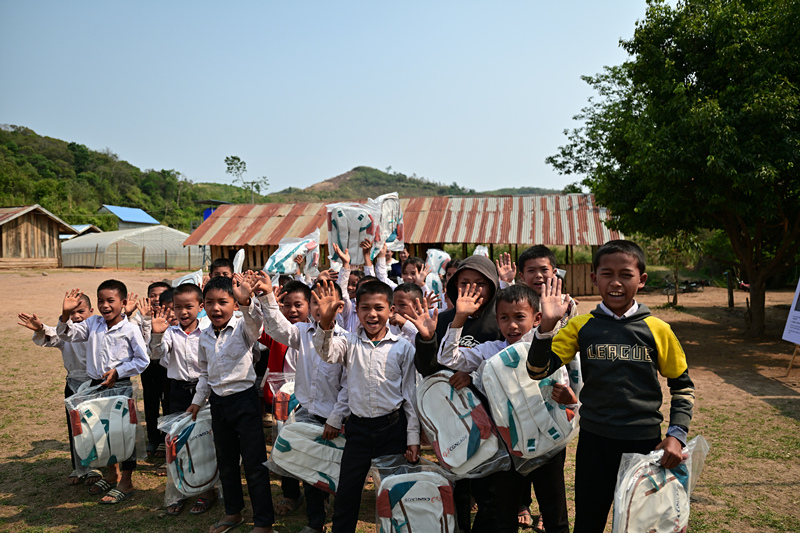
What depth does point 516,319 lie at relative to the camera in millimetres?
2713

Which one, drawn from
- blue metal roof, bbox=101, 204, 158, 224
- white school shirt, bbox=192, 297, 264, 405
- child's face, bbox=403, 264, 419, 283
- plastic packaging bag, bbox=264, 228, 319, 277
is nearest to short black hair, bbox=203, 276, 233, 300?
white school shirt, bbox=192, 297, 264, 405

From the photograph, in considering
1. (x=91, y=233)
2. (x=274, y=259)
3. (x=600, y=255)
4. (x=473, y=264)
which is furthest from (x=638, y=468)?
(x=91, y=233)

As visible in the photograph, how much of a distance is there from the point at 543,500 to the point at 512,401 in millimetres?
686

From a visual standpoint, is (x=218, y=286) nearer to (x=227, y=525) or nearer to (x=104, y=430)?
(x=104, y=430)

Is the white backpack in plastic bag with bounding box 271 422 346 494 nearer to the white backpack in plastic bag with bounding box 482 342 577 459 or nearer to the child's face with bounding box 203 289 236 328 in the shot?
the child's face with bounding box 203 289 236 328

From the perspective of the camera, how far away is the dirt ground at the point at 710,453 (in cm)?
348

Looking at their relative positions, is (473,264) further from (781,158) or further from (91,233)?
(91,233)

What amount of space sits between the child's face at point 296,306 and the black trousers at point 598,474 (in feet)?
7.24

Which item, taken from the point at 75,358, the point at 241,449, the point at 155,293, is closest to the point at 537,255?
the point at 241,449

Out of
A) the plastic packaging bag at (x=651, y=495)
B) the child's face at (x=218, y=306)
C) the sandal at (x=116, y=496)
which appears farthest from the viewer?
the sandal at (x=116, y=496)

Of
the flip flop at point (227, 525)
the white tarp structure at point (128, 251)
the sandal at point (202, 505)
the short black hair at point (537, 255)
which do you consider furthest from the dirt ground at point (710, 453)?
the white tarp structure at point (128, 251)

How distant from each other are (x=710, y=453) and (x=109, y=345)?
508cm

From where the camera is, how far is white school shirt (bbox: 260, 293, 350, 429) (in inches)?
Answer: 120

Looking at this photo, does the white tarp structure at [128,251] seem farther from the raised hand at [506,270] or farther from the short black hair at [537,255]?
the short black hair at [537,255]
